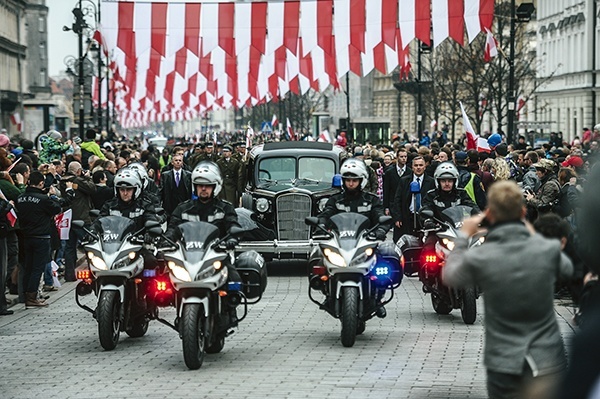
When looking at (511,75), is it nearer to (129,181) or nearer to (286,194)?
(286,194)

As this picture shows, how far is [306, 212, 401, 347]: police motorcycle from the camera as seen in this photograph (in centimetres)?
1261

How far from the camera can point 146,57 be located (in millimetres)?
32625

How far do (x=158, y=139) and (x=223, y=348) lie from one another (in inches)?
2878

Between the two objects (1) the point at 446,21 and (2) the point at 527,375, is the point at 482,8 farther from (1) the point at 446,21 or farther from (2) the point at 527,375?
(2) the point at 527,375

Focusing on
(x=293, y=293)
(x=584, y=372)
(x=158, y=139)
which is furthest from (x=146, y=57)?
(x=158, y=139)

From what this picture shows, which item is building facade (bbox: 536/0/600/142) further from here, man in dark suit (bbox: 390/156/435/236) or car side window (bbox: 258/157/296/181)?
man in dark suit (bbox: 390/156/435/236)


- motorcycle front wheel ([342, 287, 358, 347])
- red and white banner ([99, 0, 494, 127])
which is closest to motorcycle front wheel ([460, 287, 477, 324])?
motorcycle front wheel ([342, 287, 358, 347])

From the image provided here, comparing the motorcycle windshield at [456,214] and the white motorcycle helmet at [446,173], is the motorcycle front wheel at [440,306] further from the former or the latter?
the white motorcycle helmet at [446,173]

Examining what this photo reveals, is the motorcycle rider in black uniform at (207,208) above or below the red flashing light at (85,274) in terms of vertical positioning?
above

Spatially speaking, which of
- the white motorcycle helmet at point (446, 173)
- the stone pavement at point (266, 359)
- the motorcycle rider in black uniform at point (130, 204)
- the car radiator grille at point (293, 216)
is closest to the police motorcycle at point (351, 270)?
the stone pavement at point (266, 359)

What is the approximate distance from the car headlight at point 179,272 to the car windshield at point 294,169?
10296 mm

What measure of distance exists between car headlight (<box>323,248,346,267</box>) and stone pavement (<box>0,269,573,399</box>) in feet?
2.58

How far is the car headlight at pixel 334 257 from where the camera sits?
499 inches

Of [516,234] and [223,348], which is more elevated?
[516,234]
